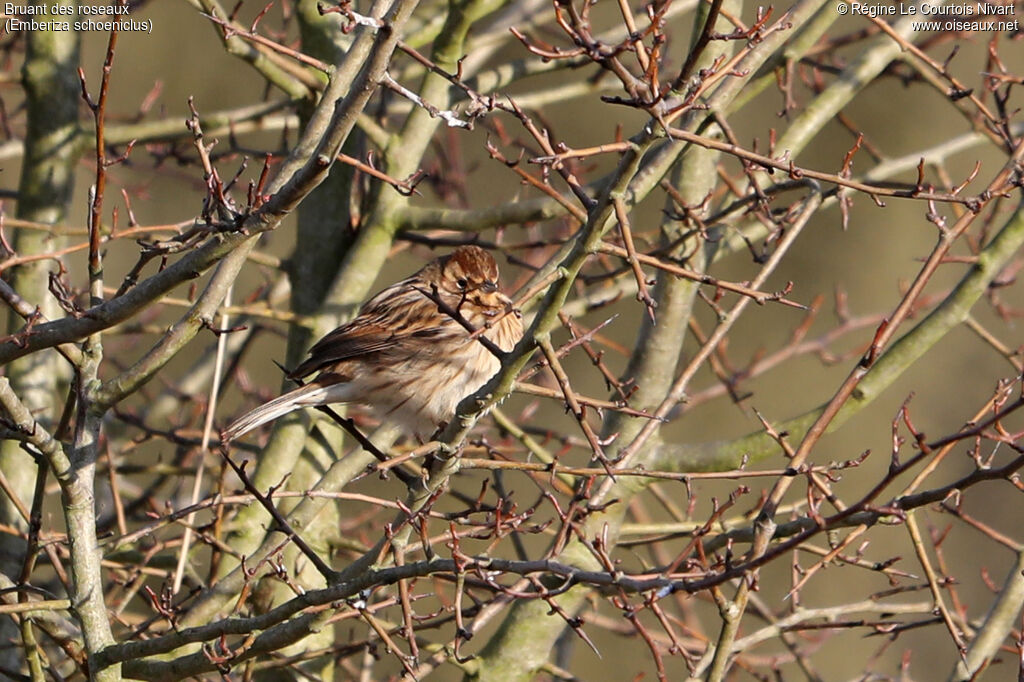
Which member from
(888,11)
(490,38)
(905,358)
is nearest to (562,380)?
(905,358)

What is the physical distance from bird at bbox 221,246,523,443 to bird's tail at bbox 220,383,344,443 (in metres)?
0.03

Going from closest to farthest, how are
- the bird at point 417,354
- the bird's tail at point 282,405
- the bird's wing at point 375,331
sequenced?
the bird's tail at point 282,405 → the bird's wing at point 375,331 → the bird at point 417,354

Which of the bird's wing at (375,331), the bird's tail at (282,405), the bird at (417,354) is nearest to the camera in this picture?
the bird's tail at (282,405)

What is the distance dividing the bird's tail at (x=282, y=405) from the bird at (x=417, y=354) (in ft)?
0.11

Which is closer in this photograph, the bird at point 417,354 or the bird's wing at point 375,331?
the bird's wing at point 375,331

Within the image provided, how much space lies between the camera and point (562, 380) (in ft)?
8.21

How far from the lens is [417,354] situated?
4.88 m

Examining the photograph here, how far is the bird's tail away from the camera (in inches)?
158

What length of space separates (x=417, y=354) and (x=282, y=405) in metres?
0.79

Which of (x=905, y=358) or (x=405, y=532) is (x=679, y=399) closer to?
(x=405, y=532)

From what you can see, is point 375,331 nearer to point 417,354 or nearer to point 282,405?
point 417,354

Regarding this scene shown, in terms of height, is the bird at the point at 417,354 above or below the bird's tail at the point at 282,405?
above

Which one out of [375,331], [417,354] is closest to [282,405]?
[375,331]

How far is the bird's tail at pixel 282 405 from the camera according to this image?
4.02 m
